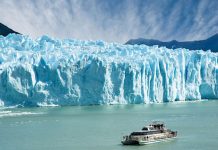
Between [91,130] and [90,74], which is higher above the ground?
[90,74]

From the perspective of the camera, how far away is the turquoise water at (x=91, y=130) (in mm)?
19328

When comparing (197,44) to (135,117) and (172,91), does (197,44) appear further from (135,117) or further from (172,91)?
(135,117)

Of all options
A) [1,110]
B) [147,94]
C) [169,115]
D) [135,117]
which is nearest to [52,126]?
[135,117]

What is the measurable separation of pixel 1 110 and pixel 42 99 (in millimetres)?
3205

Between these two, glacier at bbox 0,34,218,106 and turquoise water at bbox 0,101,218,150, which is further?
glacier at bbox 0,34,218,106

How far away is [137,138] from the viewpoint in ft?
64.7

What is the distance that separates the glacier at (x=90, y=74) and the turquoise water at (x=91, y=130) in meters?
6.00

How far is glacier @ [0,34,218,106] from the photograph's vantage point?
130 ft

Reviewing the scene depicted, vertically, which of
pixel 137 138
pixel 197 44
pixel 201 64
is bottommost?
pixel 137 138

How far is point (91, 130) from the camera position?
2434 centimetres

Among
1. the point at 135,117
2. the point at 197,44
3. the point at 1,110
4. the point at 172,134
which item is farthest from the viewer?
the point at 197,44

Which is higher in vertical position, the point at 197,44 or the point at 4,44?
the point at 197,44

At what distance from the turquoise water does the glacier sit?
236 inches

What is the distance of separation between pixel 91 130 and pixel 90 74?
16.7 metres
